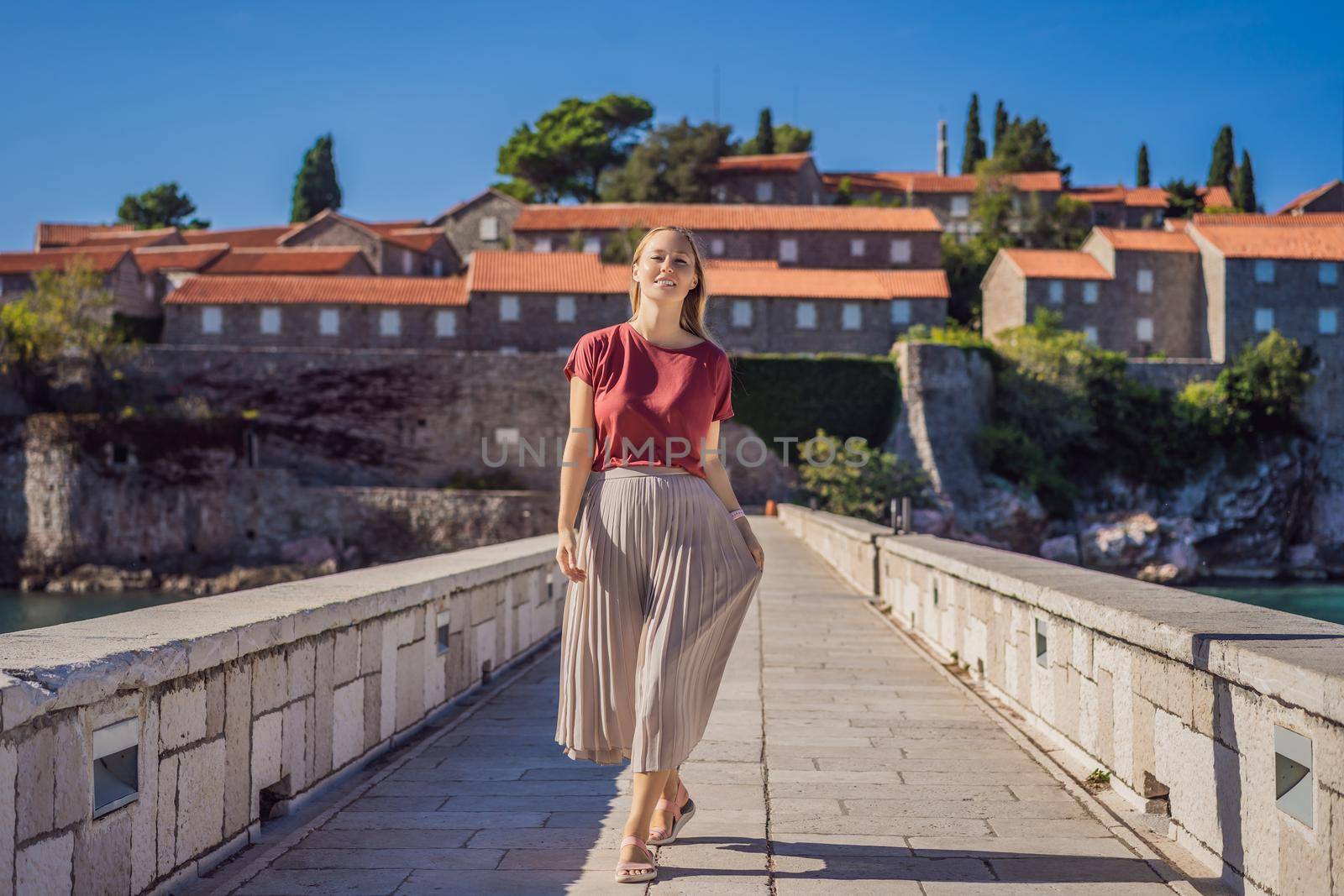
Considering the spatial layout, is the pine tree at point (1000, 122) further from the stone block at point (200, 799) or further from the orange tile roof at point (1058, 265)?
the stone block at point (200, 799)

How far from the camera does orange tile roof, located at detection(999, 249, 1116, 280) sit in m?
49.0

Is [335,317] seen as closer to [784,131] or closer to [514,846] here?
[784,131]

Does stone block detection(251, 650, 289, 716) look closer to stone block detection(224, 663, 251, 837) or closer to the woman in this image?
stone block detection(224, 663, 251, 837)

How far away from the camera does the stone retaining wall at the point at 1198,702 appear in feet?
9.50

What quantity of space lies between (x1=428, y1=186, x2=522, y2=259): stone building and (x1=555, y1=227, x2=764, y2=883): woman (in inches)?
2265

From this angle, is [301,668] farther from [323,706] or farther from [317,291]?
[317,291]

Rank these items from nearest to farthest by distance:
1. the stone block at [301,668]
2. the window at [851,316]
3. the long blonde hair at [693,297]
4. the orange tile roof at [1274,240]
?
1. the long blonde hair at [693,297]
2. the stone block at [301,668]
3. the window at [851,316]
4. the orange tile roof at [1274,240]

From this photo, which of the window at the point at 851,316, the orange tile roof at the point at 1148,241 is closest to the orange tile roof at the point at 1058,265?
the orange tile roof at the point at 1148,241

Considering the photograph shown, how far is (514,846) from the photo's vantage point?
380 cm

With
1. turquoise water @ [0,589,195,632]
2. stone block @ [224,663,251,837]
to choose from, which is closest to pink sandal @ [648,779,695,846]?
stone block @ [224,663,251,837]

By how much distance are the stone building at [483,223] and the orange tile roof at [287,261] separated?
9450mm

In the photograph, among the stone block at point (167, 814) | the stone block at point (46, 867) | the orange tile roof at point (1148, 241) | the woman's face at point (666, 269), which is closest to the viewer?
the stone block at point (46, 867)

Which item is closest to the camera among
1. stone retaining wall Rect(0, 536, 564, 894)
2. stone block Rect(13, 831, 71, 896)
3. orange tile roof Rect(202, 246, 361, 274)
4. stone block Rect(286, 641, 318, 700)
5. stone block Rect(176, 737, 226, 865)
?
stone block Rect(13, 831, 71, 896)

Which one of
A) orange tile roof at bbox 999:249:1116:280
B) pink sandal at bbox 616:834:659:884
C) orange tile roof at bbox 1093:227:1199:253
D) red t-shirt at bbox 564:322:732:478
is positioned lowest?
pink sandal at bbox 616:834:659:884
